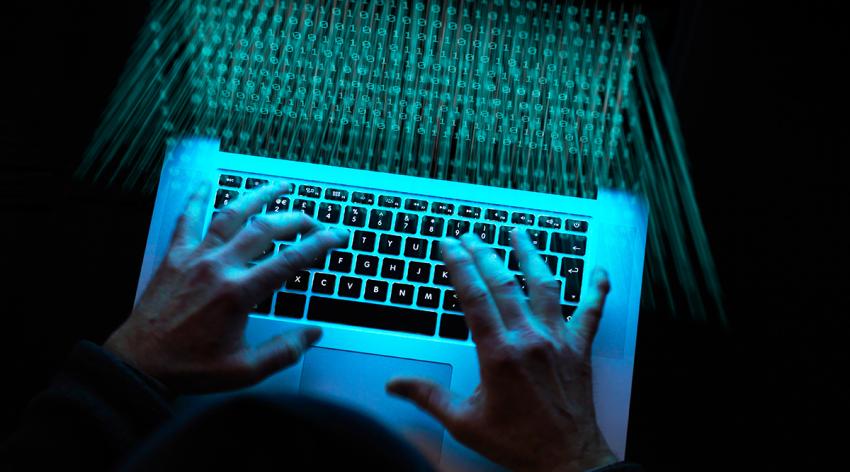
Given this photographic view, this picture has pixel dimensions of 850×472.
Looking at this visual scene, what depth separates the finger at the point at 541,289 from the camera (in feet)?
2.55

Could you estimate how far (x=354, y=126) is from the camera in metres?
0.91

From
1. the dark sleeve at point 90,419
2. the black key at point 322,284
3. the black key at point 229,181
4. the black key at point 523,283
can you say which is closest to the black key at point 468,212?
the black key at point 523,283

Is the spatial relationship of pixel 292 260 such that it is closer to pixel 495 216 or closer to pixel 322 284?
pixel 322 284

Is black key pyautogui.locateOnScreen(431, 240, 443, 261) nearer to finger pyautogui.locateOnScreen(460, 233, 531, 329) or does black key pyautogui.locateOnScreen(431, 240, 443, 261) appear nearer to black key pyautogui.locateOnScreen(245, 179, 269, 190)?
finger pyautogui.locateOnScreen(460, 233, 531, 329)

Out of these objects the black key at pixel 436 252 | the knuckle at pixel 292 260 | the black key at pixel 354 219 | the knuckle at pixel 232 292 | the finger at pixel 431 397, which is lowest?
the finger at pixel 431 397

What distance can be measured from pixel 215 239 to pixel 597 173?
1.87 ft

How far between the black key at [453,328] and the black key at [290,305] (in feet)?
0.64

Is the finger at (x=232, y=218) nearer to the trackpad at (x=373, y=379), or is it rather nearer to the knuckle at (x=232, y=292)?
the knuckle at (x=232, y=292)

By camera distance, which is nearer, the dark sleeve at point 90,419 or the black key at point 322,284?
the dark sleeve at point 90,419

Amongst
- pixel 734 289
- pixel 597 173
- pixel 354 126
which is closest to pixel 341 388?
pixel 354 126

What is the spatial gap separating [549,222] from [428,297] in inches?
7.9

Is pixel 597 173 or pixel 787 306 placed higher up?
pixel 597 173

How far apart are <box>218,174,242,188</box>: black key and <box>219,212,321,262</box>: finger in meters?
0.06

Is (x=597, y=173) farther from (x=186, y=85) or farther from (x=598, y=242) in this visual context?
(x=186, y=85)
